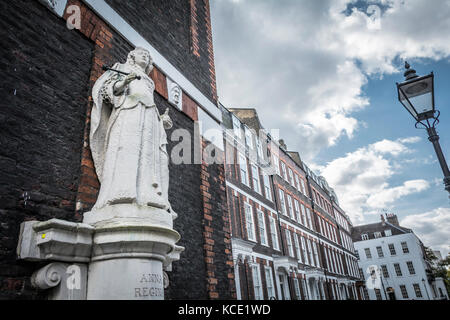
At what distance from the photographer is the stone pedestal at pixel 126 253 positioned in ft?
8.52

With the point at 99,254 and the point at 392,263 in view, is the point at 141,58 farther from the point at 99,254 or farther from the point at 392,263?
the point at 392,263

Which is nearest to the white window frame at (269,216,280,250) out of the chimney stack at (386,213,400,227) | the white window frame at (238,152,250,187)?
the white window frame at (238,152,250,187)

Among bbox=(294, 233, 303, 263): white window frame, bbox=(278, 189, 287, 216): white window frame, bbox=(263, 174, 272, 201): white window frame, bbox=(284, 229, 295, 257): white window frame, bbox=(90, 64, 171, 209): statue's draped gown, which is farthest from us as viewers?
bbox=(294, 233, 303, 263): white window frame

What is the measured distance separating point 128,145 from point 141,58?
53.8 inches

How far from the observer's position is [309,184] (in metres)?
31.7

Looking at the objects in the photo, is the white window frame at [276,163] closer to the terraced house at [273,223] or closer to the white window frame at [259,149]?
the terraced house at [273,223]

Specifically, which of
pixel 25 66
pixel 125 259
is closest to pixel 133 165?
pixel 125 259

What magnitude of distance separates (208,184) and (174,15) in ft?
12.4

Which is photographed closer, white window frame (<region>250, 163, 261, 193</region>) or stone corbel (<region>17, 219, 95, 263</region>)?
stone corbel (<region>17, 219, 95, 263</region>)

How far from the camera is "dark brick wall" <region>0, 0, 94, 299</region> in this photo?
2721 mm

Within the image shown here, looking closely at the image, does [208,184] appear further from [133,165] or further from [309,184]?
[309,184]

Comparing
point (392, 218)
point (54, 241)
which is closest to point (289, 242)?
point (54, 241)

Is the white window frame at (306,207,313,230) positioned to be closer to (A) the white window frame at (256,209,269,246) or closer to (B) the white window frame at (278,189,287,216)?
(B) the white window frame at (278,189,287,216)

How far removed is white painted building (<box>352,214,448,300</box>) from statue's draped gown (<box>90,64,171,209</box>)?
47.7 meters
